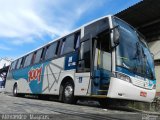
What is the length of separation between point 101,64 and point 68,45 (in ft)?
9.01

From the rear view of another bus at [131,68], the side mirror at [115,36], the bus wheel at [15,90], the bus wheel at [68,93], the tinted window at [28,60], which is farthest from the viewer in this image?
the bus wheel at [15,90]

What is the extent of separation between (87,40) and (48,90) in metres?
3.69

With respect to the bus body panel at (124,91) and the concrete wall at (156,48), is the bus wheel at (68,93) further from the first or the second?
the concrete wall at (156,48)

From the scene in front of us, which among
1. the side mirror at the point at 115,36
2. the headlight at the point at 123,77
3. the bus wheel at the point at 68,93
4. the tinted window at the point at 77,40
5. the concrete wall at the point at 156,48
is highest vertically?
the concrete wall at the point at 156,48

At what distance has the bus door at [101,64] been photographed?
8539 mm

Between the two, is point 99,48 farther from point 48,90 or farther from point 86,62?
point 48,90

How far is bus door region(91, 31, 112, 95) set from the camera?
28.0ft

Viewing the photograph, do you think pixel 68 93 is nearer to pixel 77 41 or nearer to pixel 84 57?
pixel 84 57

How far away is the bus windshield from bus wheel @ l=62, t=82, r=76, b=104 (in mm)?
2637

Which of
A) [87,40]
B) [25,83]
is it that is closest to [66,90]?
[87,40]

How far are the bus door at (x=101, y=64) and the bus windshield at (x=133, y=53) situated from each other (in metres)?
0.41

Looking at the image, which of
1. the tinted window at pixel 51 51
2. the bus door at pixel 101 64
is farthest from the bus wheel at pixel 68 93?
the tinted window at pixel 51 51

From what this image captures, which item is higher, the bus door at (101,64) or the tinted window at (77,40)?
the tinted window at (77,40)

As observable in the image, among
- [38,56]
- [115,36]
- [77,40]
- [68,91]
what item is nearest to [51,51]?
[38,56]
